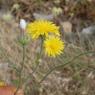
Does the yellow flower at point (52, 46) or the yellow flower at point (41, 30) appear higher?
the yellow flower at point (41, 30)

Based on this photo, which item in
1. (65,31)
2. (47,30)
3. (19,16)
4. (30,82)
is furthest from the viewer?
(19,16)

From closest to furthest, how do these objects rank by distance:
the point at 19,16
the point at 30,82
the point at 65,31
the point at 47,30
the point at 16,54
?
the point at 47,30
the point at 30,82
the point at 16,54
the point at 65,31
the point at 19,16

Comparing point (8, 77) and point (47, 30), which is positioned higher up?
point (47, 30)

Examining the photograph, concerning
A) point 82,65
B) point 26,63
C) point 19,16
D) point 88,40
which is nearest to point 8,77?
point 26,63

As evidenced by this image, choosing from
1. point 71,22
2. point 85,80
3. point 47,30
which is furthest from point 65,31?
point 47,30

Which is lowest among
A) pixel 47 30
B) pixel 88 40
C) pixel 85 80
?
pixel 85 80

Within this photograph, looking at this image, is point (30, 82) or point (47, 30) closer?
point (47, 30)

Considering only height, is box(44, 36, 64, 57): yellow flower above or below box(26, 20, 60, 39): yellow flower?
below

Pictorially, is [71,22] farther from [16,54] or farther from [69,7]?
[16,54]

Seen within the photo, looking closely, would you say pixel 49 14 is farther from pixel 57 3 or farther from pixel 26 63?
pixel 26 63
